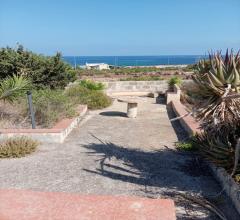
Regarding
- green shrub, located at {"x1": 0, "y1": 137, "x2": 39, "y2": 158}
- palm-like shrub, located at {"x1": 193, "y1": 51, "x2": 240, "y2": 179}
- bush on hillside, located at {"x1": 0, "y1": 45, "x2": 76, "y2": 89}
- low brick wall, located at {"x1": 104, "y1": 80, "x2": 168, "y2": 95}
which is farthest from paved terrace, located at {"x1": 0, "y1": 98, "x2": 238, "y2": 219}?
low brick wall, located at {"x1": 104, "y1": 80, "x2": 168, "y2": 95}

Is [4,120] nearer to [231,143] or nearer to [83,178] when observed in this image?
[83,178]

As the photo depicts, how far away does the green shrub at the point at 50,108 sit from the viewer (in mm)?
8905

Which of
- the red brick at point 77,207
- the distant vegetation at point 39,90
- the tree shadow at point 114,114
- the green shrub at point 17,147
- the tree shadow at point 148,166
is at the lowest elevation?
the tree shadow at point 114,114

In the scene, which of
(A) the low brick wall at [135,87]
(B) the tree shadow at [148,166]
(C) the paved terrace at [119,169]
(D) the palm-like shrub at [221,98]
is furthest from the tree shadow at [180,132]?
(A) the low brick wall at [135,87]

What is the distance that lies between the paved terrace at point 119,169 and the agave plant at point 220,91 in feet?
3.97

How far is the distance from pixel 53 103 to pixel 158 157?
4.10m

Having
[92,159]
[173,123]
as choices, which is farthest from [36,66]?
[92,159]

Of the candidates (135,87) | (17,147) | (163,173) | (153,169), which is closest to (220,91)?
(163,173)

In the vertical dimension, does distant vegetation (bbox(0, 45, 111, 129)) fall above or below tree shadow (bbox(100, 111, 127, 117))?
above

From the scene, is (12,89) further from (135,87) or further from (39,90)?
(135,87)

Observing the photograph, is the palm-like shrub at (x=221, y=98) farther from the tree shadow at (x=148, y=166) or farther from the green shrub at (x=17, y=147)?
the green shrub at (x=17, y=147)

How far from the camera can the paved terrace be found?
16.2 ft

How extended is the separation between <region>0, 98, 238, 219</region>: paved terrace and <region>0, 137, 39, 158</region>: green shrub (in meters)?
0.19

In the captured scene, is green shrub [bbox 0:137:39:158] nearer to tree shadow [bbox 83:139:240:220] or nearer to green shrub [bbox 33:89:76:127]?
tree shadow [bbox 83:139:240:220]
